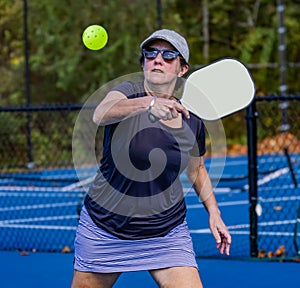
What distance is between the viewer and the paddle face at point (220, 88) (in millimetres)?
4348

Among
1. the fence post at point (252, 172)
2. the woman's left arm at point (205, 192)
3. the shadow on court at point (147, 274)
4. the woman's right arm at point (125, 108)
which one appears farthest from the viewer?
the fence post at point (252, 172)

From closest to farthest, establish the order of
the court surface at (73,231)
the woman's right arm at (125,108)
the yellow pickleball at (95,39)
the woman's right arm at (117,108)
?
the woman's right arm at (125,108) < the woman's right arm at (117,108) < the yellow pickleball at (95,39) < the court surface at (73,231)

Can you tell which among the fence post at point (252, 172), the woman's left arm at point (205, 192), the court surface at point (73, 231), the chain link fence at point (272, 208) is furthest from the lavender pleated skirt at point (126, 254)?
the fence post at point (252, 172)

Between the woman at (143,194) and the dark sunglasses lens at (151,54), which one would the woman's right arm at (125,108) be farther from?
the dark sunglasses lens at (151,54)

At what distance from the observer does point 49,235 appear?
8453mm

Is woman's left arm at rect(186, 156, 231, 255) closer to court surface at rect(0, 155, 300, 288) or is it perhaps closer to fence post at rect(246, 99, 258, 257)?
court surface at rect(0, 155, 300, 288)

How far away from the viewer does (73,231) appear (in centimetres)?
862

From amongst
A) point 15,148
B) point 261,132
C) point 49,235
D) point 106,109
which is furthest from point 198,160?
point 261,132

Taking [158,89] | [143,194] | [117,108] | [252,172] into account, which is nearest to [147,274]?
[252,172]

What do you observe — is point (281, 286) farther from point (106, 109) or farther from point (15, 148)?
point (15, 148)

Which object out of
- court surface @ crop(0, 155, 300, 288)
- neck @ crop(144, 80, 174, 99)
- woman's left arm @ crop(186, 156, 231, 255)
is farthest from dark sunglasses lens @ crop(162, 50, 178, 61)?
court surface @ crop(0, 155, 300, 288)

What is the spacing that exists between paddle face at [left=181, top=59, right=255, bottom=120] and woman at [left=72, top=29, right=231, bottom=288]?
32cm

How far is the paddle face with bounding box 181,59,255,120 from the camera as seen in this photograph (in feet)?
14.3

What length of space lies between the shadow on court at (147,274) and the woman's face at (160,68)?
2.61 m
